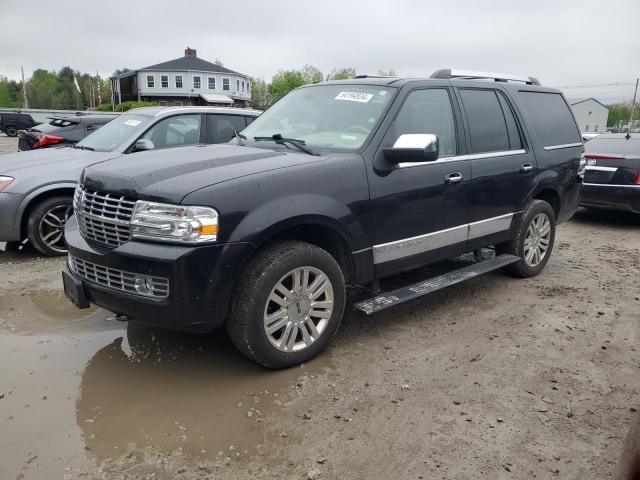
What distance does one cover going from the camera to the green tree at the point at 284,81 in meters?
83.6

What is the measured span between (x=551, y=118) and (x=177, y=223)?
452cm

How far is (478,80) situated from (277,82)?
84.8 meters

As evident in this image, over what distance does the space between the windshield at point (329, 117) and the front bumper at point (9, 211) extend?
283 centimetres

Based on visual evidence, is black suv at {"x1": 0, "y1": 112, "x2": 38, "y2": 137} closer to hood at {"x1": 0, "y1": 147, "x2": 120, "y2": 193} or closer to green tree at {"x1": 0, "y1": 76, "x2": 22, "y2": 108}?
hood at {"x1": 0, "y1": 147, "x2": 120, "y2": 193}

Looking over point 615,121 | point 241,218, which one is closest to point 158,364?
point 241,218

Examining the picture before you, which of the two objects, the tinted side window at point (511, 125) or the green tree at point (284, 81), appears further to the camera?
the green tree at point (284, 81)

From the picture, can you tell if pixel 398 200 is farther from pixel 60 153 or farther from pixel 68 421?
pixel 60 153

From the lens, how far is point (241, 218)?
3260 mm

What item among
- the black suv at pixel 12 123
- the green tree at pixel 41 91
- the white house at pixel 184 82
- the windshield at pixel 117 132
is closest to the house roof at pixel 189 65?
the white house at pixel 184 82

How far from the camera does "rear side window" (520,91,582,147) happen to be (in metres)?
5.66

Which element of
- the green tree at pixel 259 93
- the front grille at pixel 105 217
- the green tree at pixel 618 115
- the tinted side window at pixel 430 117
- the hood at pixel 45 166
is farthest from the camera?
the green tree at pixel 618 115

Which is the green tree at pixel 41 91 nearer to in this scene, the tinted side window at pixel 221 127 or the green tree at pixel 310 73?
the green tree at pixel 310 73

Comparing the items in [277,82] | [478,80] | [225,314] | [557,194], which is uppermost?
[277,82]

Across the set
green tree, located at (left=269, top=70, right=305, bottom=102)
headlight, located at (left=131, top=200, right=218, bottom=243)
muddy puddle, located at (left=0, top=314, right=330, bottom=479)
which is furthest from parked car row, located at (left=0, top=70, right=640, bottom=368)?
green tree, located at (left=269, top=70, right=305, bottom=102)
